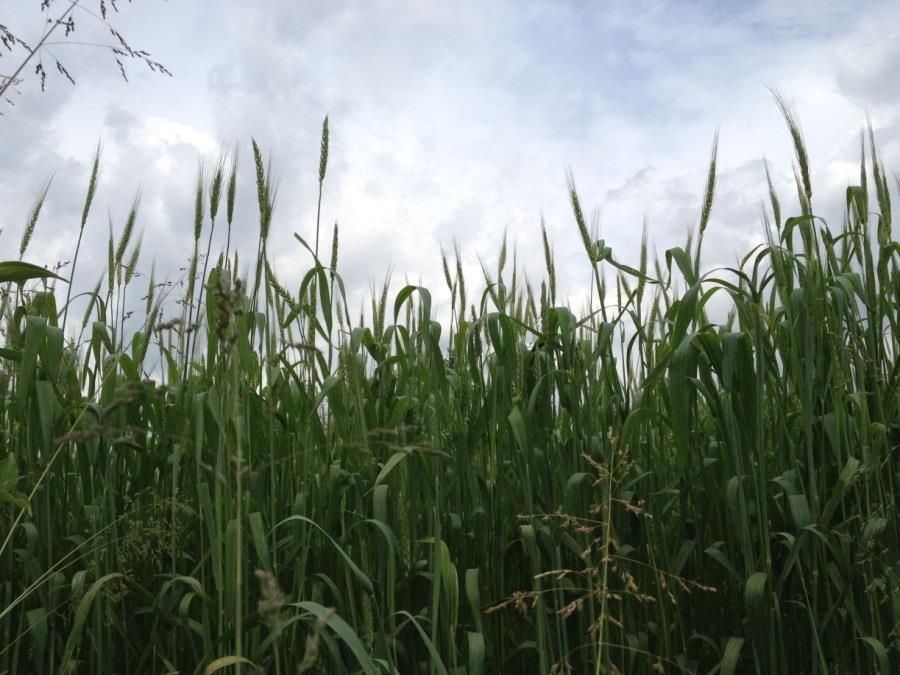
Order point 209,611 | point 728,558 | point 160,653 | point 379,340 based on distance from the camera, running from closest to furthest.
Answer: point 209,611
point 160,653
point 728,558
point 379,340

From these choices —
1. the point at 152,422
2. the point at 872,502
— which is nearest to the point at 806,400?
the point at 872,502

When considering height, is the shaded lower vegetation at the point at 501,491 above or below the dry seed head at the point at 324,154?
below

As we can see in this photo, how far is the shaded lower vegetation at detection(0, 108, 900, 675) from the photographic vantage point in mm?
1631

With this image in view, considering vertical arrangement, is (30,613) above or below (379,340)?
below

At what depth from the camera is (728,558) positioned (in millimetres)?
1896

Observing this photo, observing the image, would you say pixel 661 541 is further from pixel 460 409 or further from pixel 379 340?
pixel 379 340

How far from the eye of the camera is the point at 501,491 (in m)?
1.95

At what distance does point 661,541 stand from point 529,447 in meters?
0.39

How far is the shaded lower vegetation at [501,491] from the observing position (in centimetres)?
163

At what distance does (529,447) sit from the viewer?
1.76 m

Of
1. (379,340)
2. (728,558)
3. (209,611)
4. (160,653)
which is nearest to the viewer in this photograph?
(209,611)

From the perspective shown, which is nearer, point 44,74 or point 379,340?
point 44,74

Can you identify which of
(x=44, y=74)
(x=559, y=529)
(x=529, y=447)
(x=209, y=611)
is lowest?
(x=209, y=611)

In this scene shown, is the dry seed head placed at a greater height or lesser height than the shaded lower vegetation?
greater
